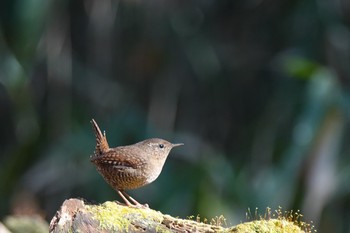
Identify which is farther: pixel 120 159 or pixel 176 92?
pixel 176 92

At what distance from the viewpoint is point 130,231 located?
418 cm

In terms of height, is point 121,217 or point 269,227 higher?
point 269,227

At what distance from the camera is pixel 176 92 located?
12.1 m

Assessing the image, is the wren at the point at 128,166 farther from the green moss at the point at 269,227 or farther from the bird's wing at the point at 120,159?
the green moss at the point at 269,227

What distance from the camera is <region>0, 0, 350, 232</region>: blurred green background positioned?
10242mm

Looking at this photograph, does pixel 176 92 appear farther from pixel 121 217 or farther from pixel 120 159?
pixel 121 217

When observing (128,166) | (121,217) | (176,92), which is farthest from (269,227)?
(176,92)

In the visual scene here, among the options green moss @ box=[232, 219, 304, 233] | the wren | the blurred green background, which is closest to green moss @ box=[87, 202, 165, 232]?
green moss @ box=[232, 219, 304, 233]

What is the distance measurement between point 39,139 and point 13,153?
424mm

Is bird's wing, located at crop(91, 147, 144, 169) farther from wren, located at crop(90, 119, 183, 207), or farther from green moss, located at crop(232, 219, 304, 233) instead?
green moss, located at crop(232, 219, 304, 233)

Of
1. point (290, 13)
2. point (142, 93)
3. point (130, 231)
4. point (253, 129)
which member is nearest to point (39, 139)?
point (142, 93)

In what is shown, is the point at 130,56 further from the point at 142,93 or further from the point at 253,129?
the point at 253,129

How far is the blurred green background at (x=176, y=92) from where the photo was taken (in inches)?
403

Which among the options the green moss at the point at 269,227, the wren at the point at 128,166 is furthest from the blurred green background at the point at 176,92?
the green moss at the point at 269,227
